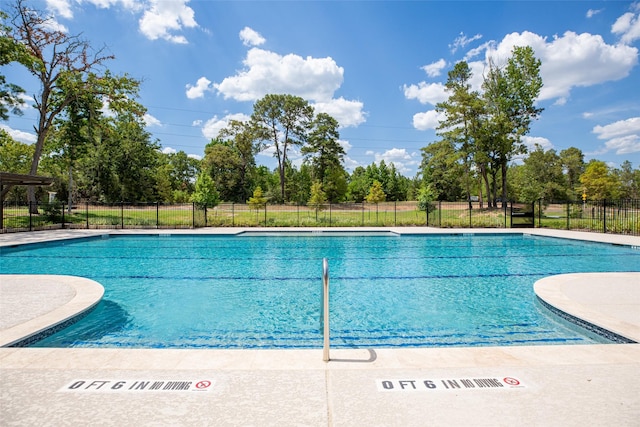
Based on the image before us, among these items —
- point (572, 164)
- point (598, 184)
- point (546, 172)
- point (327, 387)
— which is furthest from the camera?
point (572, 164)

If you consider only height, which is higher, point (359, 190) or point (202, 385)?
point (359, 190)

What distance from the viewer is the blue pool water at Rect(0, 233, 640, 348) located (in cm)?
468

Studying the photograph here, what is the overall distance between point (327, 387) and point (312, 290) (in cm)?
464

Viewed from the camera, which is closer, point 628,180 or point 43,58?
point 43,58

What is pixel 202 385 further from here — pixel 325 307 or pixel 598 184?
pixel 598 184

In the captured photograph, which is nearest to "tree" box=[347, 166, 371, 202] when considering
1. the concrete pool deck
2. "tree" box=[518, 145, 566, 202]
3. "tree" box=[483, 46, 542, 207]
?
"tree" box=[518, 145, 566, 202]

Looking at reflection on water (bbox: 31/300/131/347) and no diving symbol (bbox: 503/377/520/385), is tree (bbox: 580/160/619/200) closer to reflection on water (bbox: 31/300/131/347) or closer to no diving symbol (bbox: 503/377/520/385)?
no diving symbol (bbox: 503/377/520/385)

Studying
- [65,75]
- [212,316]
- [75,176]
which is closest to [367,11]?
[212,316]

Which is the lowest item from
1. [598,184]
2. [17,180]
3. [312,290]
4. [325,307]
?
[312,290]

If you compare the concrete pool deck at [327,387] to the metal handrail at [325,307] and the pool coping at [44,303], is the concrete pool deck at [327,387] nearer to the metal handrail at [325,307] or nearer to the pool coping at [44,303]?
the metal handrail at [325,307]

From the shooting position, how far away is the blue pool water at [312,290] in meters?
4.68

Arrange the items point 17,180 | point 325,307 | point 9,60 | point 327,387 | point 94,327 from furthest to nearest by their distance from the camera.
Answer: point 9,60, point 17,180, point 94,327, point 325,307, point 327,387

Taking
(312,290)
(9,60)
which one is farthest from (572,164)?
(9,60)

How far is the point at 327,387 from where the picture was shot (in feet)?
8.72
